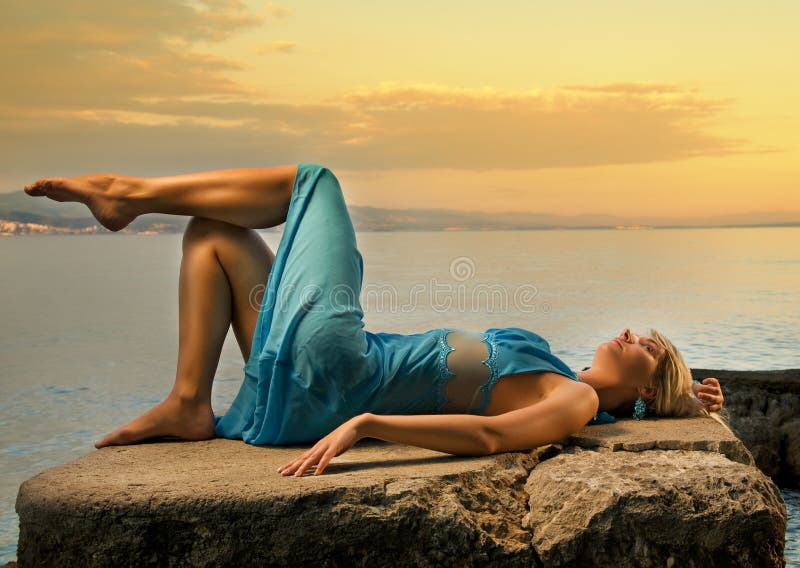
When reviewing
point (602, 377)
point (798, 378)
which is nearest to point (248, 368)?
point (602, 377)

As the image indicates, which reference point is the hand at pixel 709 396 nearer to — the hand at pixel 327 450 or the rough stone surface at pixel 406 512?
the rough stone surface at pixel 406 512

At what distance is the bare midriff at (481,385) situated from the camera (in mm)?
2986

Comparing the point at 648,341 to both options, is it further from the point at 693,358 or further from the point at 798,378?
the point at 693,358

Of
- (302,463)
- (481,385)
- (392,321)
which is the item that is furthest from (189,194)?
(392,321)

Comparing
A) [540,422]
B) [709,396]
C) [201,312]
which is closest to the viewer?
[540,422]

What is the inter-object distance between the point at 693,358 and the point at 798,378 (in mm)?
2109

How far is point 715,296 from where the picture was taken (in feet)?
36.5

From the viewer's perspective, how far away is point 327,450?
2555 mm

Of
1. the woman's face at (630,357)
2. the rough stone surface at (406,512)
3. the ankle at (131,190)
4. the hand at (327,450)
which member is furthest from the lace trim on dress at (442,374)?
the ankle at (131,190)

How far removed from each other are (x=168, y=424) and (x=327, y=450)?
0.73 meters

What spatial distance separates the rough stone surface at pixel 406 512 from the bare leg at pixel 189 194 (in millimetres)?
847

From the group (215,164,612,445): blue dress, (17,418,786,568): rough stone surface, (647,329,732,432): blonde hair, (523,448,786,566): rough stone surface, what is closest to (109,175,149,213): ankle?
(215,164,612,445): blue dress

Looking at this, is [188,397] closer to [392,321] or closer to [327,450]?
[327,450]

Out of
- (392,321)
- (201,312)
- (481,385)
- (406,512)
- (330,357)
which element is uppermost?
(201,312)
